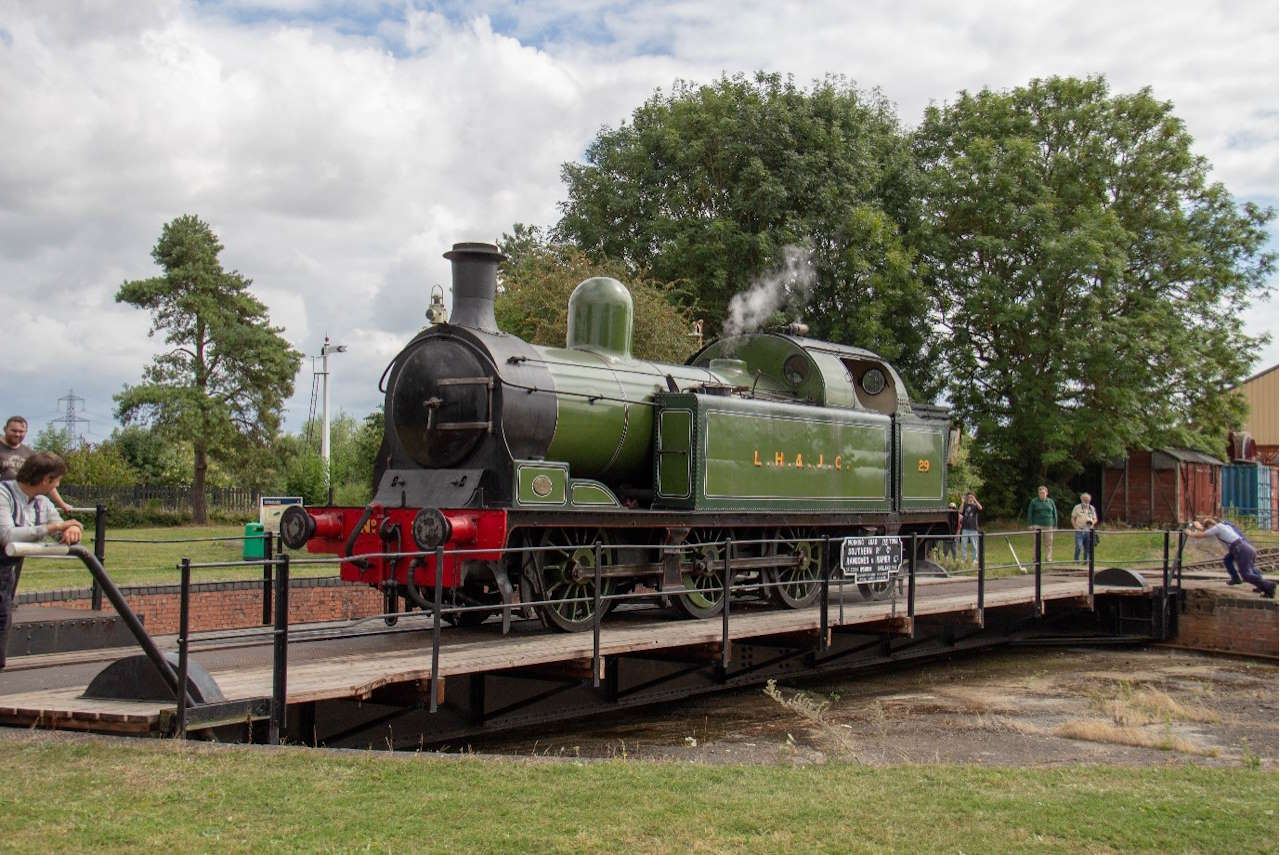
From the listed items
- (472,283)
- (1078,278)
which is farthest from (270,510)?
(1078,278)

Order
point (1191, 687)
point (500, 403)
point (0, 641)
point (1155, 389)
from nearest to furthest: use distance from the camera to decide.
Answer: point (0, 641) → point (500, 403) → point (1191, 687) → point (1155, 389)

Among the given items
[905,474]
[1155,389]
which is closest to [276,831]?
[905,474]

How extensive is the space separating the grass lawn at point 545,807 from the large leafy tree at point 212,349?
30.0 m

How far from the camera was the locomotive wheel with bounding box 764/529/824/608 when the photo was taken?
1290cm

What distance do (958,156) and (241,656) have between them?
2653cm

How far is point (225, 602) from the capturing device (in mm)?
13766

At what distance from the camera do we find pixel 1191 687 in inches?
559

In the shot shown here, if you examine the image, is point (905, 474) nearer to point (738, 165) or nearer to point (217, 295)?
point (738, 165)

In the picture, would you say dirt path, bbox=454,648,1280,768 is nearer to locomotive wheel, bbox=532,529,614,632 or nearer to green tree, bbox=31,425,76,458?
locomotive wheel, bbox=532,529,614,632

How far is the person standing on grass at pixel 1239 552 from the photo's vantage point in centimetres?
1712

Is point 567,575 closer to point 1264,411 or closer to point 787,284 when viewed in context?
point 787,284

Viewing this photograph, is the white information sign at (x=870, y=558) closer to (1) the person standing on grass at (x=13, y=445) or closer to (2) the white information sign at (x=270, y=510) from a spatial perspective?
(1) the person standing on grass at (x=13, y=445)

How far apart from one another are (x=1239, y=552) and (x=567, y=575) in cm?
1235

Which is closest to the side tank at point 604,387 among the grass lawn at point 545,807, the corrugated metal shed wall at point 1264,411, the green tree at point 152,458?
the grass lawn at point 545,807
